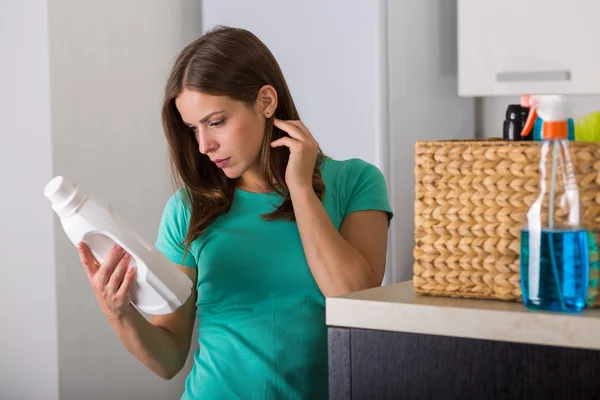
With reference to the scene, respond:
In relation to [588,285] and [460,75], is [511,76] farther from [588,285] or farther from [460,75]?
[588,285]

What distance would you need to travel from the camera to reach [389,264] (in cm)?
225

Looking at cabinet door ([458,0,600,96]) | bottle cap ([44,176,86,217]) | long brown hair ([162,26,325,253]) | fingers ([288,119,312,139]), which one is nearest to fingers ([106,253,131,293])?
bottle cap ([44,176,86,217])

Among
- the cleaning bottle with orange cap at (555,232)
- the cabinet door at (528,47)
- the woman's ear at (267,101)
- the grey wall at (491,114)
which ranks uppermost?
the cabinet door at (528,47)

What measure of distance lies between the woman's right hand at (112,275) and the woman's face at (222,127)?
0.26m

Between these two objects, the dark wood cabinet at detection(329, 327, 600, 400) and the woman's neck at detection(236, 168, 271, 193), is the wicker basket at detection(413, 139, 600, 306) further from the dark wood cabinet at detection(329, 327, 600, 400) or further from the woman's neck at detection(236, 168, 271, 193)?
the woman's neck at detection(236, 168, 271, 193)

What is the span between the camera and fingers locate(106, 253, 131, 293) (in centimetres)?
117

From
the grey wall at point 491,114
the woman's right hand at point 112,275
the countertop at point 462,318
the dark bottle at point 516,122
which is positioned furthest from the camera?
the grey wall at point 491,114

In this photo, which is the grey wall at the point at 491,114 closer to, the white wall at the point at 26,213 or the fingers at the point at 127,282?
the white wall at the point at 26,213

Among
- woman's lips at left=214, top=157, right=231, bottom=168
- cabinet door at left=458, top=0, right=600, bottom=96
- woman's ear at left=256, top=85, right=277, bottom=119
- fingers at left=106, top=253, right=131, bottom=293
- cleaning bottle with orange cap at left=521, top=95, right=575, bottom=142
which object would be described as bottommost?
fingers at left=106, top=253, right=131, bottom=293

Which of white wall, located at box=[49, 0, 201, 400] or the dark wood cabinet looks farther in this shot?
white wall, located at box=[49, 0, 201, 400]

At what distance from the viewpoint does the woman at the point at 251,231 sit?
1.35 meters

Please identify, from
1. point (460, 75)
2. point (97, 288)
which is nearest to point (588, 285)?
point (97, 288)

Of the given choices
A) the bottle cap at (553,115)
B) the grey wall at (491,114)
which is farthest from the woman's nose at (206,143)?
the grey wall at (491,114)

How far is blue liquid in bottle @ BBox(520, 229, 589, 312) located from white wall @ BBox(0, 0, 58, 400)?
1.58m
